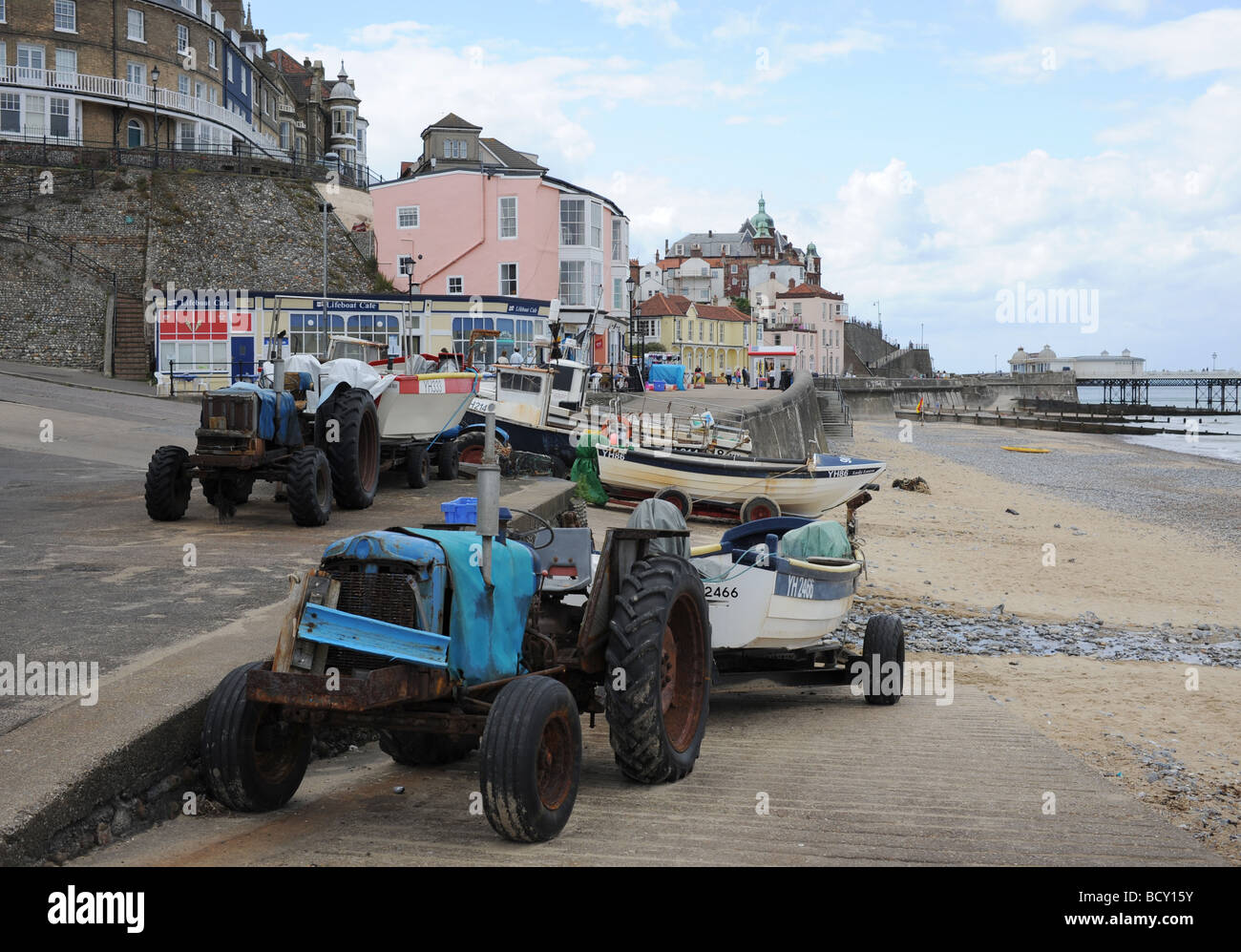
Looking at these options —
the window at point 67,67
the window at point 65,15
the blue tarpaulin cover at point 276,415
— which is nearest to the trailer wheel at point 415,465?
the blue tarpaulin cover at point 276,415

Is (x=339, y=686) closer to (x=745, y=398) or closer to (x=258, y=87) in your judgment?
(x=745, y=398)

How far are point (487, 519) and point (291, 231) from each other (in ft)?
161

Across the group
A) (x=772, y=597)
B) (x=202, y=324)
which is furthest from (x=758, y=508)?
(x=202, y=324)

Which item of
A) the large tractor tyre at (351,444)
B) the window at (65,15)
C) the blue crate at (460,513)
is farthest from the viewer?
the window at (65,15)

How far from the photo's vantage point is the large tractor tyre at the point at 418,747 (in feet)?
22.2

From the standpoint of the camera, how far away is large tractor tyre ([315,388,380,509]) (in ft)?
46.2

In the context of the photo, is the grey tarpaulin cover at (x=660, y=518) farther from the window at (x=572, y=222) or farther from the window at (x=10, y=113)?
the window at (x=10, y=113)

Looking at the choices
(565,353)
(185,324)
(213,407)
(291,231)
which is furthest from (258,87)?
(213,407)

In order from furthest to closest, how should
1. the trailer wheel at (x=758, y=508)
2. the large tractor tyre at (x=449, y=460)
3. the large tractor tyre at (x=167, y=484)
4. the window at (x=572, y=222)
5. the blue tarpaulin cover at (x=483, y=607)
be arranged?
the window at (x=572, y=222)
the trailer wheel at (x=758, y=508)
the large tractor tyre at (x=449, y=460)
the large tractor tyre at (x=167, y=484)
the blue tarpaulin cover at (x=483, y=607)

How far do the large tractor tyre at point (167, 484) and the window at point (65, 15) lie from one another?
5270 cm

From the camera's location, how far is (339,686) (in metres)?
5.16

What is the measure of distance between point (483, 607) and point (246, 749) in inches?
51.8

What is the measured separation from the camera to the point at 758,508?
2356 cm

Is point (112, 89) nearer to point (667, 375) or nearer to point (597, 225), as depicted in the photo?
point (597, 225)
